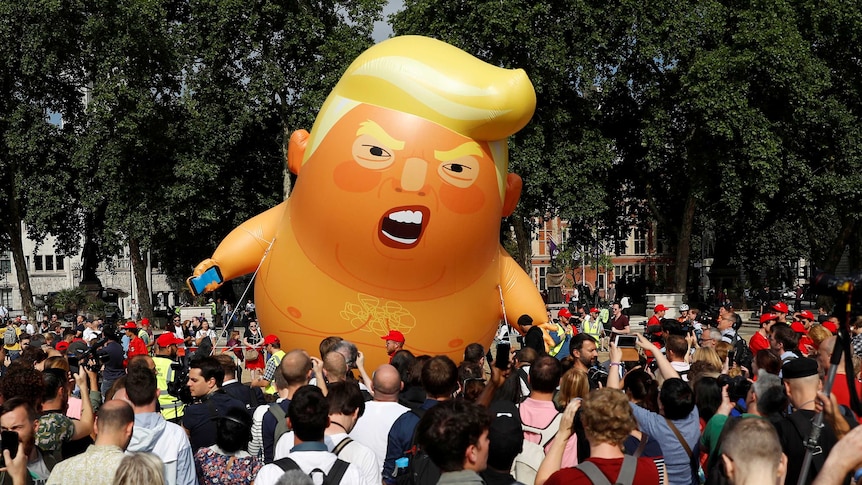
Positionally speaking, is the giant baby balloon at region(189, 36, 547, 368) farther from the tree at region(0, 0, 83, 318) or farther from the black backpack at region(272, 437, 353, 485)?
the tree at region(0, 0, 83, 318)

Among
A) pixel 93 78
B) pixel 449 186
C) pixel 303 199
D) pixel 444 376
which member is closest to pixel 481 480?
pixel 444 376

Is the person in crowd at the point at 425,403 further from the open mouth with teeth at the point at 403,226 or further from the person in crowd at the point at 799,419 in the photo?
the open mouth with teeth at the point at 403,226

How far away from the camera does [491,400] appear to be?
6.45m

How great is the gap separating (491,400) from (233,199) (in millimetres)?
28431

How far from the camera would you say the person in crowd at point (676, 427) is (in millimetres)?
5543

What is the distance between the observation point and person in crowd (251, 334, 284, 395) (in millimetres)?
9567

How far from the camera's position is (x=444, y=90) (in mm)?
11953

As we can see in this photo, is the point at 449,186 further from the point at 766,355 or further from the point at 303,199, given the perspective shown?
the point at 766,355

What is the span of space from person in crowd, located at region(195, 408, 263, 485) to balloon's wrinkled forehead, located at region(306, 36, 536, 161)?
23.1ft

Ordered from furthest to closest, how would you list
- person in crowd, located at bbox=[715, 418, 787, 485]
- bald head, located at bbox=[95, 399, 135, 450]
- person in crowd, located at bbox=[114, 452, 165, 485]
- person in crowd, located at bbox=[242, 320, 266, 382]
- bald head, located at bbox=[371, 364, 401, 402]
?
person in crowd, located at bbox=[242, 320, 266, 382] < bald head, located at bbox=[371, 364, 401, 402] < bald head, located at bbox=[95, 399, 135, 450] < person in crowd, located at bbox=[114, 452, 165, 485] < person in crowd, located at bbox=[715, 418, 787, 485]

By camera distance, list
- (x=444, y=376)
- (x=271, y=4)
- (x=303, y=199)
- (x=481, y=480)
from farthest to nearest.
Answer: (x=271, y=4) < (x=303, y=199) < (x=444, y=376) < (x=481, y=480)

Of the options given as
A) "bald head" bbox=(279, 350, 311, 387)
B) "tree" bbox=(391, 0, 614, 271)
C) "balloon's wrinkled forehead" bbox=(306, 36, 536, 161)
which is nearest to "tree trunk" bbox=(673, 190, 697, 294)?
"tree" bbox=(391, 0, 614, 271)

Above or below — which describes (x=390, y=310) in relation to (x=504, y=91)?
below

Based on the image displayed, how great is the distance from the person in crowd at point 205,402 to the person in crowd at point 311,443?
3.71ft
